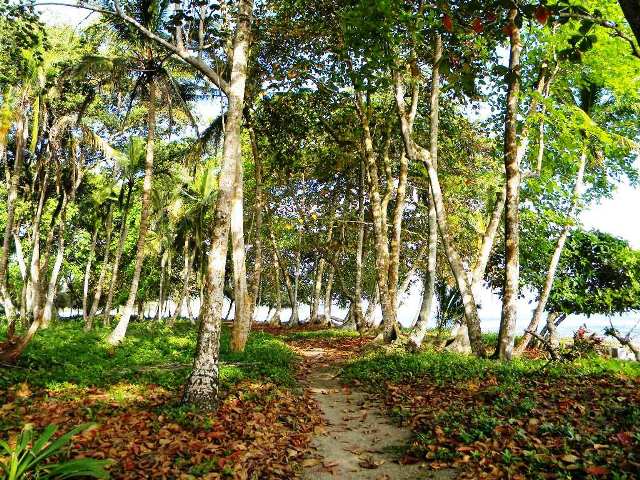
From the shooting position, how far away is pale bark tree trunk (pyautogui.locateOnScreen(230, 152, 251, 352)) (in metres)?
12.0

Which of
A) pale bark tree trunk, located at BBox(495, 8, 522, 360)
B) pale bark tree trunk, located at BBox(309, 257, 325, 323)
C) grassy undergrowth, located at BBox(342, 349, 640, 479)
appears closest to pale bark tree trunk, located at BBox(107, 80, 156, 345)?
grassy undergrowth, located at BBox(342, 349, 640, 479)

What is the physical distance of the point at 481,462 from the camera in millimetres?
4875

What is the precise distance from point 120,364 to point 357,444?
6.76 m

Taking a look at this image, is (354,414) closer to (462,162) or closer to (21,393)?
(21,393)

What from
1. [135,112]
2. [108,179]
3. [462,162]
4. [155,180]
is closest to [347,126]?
[462,162]

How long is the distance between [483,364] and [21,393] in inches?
348

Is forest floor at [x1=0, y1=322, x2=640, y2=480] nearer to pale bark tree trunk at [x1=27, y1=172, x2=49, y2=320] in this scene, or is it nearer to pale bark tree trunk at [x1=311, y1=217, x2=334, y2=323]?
pale bark tree trunk at [x1=27, y1=172, x2=49, y2=320]

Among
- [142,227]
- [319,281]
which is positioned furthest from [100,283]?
[319,281]

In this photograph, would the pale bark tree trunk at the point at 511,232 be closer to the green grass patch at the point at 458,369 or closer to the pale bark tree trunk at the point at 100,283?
the green grass patch at the point at 458,369

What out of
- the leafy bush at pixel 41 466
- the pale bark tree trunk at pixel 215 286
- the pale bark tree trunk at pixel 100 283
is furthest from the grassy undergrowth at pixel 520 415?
the pale bark tree trunk at pixel 100 283

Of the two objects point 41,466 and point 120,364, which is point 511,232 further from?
point 120,364

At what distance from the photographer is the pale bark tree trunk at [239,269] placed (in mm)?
11961

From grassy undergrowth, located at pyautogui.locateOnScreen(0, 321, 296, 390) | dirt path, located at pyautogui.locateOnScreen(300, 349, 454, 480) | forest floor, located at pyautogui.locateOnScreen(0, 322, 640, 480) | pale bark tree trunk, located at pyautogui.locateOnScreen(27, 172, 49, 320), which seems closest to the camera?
forest floor, located at pyautogui.locateOnScreen(0, 322, 640, 480)

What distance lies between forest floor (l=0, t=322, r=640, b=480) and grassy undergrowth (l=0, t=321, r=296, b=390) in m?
0.05
